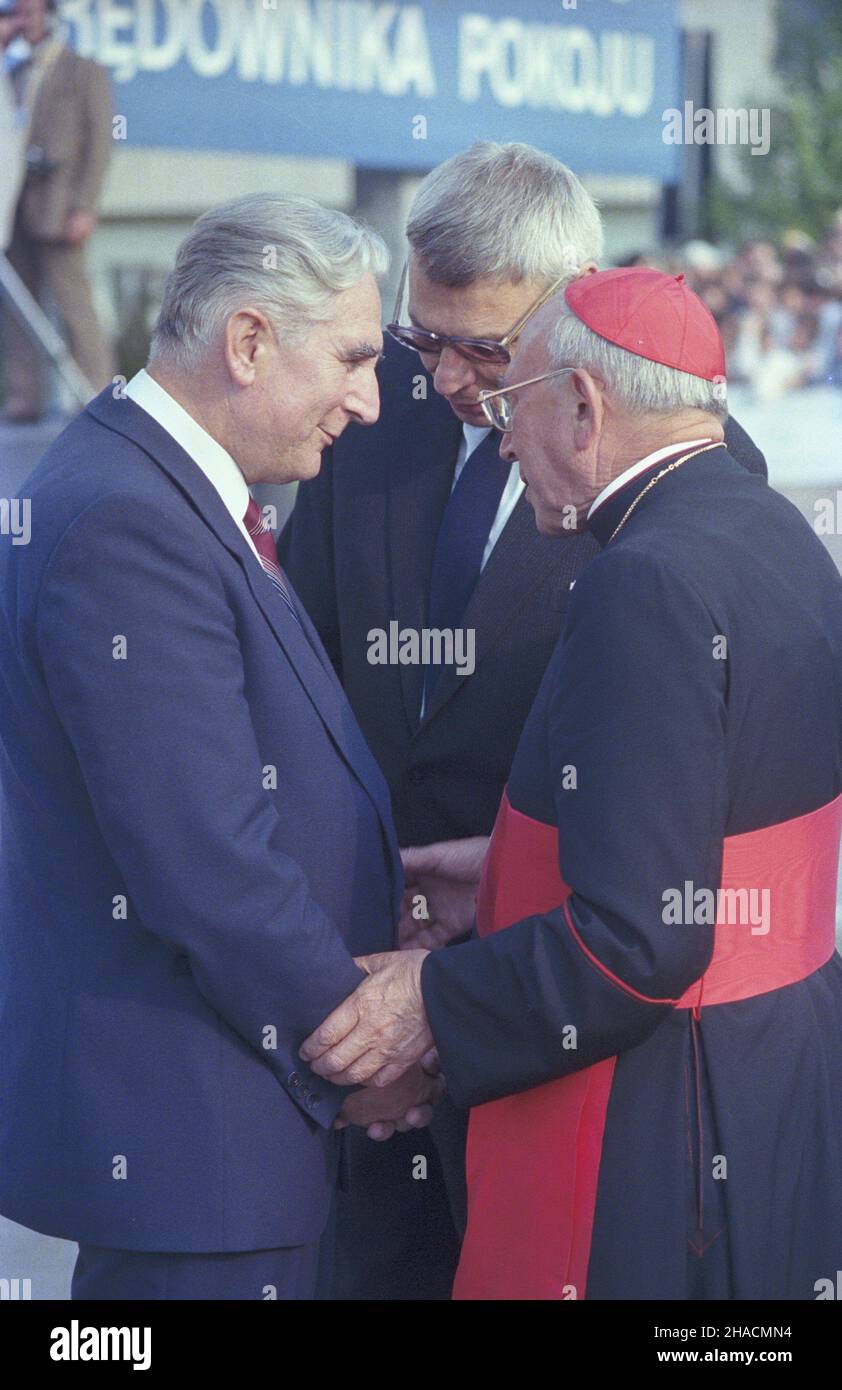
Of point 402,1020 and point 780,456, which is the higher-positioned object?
Answer: point 780,456

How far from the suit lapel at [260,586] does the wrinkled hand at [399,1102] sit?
0.33 metres

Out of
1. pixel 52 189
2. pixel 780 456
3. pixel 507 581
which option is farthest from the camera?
pixel 780 456

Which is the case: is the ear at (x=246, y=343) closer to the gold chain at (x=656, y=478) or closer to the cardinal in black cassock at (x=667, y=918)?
the cardinal in black cassock at (x=667, y=918)

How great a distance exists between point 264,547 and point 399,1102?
30.9 inches

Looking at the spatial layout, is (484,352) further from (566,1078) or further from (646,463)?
(566,1078)

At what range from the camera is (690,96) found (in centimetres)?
1675

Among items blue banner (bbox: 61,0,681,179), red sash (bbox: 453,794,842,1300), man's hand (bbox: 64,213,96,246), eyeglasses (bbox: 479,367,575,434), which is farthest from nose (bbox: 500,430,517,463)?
man's hand (bbox: 64,213,96,246)

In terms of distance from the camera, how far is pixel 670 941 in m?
1.87

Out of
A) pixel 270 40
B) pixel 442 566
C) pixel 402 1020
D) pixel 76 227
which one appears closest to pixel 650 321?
pixel 442 566

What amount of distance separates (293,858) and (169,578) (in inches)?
16.2

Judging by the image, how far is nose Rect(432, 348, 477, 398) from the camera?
2.54 metres

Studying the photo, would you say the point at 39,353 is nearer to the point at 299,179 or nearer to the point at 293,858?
the point at 299,179

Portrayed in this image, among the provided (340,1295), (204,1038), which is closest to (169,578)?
(204,1038)

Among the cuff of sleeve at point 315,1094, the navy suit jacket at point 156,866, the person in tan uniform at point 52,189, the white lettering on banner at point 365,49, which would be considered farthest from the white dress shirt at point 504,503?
the person in tan uniform at point 52,189
